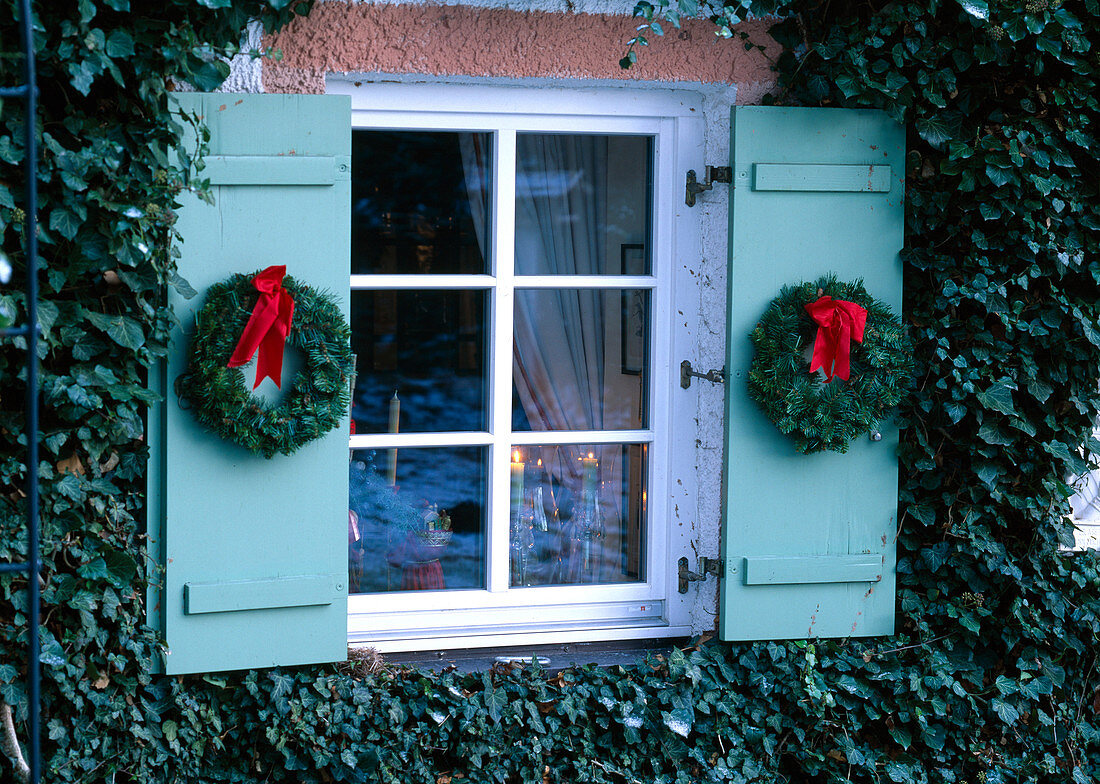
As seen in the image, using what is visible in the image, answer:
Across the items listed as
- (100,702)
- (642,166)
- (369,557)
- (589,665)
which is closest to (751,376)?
(642,166)

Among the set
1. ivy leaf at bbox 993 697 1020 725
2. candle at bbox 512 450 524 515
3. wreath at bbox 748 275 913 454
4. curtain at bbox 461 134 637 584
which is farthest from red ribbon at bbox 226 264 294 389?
ivy leaf at bbox 993 697 1020 725

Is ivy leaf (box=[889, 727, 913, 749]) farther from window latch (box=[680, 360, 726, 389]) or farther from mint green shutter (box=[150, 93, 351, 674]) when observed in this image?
mint green shutter (box=[150, 93, 351, 674])

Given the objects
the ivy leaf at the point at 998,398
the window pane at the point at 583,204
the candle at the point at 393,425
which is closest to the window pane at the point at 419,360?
the candle at the point at 393,425

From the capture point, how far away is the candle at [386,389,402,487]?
10.4 ft

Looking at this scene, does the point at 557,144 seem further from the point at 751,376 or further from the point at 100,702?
the point at 100,702

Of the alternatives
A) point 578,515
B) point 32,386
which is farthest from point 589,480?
point 32,386

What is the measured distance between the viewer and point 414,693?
298 centimetres

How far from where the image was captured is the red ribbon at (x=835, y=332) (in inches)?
115

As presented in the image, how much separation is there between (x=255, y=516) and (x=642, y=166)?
62.3 inches

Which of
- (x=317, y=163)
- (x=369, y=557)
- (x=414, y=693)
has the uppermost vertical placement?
(x=317, y=163)

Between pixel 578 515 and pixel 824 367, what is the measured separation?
0.92 m

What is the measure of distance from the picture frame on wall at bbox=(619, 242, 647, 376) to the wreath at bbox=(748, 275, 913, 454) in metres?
0.38

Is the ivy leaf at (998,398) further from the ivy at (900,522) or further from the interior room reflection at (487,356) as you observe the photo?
the interior room reflection at (487,356)

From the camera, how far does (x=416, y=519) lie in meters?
3.24
